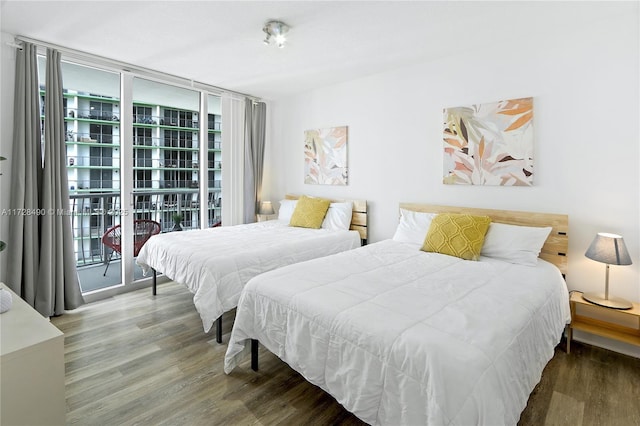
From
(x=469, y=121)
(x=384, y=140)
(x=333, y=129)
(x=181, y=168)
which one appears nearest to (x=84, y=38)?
(x=181, y=168)

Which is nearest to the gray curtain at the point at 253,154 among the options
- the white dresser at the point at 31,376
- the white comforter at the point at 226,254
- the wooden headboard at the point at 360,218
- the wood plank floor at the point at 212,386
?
the white comforter at the point at 226,254

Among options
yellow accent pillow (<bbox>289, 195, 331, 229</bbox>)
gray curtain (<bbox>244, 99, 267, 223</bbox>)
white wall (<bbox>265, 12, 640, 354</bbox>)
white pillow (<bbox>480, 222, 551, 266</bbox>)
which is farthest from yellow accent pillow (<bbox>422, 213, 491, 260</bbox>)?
gray curtain (<bbox>244, 99, 267, 223</bbox>)

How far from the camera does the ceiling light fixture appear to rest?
98.5 inches

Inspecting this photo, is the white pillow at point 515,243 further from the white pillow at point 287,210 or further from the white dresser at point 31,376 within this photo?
the white dresser at point 31,376

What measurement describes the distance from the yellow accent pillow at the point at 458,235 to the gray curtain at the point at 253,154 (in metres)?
2.69

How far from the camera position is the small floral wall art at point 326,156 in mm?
4148

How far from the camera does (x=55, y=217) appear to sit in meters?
2.96

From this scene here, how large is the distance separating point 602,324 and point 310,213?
285 cm

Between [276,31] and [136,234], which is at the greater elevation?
[276,31]

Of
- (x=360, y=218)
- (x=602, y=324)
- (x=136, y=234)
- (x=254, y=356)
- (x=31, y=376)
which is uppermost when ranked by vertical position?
(x=360, y=218)

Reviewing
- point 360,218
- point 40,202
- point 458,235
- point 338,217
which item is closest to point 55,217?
point 40,202

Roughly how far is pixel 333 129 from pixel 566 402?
3399 mm

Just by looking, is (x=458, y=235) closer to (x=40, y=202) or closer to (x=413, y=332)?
(x=413, y=332)

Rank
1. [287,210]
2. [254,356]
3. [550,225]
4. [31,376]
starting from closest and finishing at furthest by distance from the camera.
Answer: [31,376] < [254,356] < [550,225] < [287,210]
